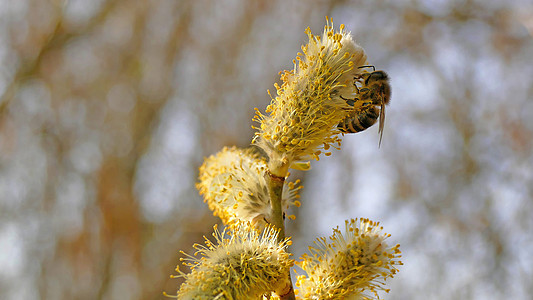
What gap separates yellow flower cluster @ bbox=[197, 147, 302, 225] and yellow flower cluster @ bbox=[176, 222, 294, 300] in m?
0.13

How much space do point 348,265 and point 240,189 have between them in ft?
1.12

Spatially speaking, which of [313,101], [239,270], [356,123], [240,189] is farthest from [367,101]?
[239,270]

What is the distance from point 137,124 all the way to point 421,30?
12.0 feet

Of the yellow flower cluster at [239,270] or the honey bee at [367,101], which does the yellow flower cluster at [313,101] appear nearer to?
the honey bee at [367,101]

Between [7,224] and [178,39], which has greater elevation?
[178,39]

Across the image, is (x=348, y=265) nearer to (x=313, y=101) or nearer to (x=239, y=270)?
(x=239, y=270)

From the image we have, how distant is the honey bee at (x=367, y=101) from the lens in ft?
3.98

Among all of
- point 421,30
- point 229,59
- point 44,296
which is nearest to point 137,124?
point 229,59

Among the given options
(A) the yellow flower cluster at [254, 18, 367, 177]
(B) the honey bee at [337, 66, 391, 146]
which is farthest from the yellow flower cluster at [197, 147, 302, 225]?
(B) the honey bee at [337, 66, 391, 146]

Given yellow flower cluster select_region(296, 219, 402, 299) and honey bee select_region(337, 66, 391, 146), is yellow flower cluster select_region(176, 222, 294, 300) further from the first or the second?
honey bee select_region(337, 66, 391, 146)

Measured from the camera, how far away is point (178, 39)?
5.84 meters

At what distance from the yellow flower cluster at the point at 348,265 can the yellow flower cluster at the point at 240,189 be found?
15 centimetres

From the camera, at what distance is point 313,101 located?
1.09m

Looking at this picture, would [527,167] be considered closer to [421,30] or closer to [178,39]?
[421,30]
